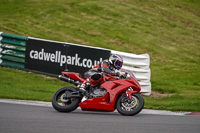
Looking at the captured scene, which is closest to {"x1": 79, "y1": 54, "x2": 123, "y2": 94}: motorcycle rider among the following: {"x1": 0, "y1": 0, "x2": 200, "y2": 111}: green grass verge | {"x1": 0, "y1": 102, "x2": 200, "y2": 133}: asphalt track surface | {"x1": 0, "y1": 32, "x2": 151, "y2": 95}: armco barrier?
{"x1": 0, "y1": 102, "x2": 200, "y2": 133}: asphalt track surface

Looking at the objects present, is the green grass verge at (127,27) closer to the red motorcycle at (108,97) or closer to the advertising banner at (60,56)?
the advertising banner at (60,56)

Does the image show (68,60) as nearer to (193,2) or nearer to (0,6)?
(0,6)

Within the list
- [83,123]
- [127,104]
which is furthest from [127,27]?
[83,123]

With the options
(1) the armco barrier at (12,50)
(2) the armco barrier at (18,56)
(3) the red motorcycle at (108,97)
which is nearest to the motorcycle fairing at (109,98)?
(3) the red motorcycle at (108,97)

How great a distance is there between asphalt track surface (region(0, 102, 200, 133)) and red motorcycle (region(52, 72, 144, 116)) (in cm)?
31

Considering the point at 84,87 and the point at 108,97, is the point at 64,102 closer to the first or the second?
the point at 84,87

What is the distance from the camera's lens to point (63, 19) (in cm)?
2575

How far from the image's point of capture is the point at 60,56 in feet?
45.9

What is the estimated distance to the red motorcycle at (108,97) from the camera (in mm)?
8297

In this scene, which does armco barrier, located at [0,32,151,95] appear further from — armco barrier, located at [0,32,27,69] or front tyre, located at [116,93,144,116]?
front tyre, located at [116,93,144,116]

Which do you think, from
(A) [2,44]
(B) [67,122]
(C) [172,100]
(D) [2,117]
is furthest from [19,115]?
(A) [2,44]

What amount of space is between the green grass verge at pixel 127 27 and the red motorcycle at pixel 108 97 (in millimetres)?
6432

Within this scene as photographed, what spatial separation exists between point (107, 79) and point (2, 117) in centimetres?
267

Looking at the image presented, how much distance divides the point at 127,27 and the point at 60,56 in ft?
38.7
